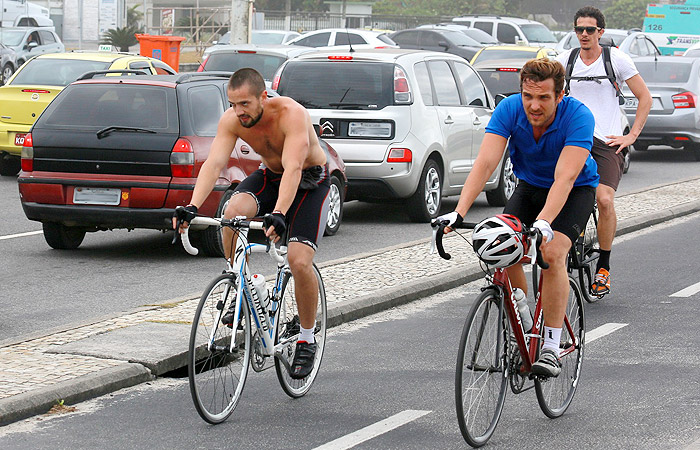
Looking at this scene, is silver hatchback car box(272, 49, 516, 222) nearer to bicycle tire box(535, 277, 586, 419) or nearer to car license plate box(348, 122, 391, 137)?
car license plate box(348, 122, 391, 137)

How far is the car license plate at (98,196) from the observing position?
10.9 m

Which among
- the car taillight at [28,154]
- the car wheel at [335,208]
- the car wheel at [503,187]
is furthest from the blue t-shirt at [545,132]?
the car wheel at [503,187]

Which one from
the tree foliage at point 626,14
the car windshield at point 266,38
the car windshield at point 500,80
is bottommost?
the tree foliage at point 626,14

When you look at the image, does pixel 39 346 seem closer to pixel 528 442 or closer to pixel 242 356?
pixel 242 356

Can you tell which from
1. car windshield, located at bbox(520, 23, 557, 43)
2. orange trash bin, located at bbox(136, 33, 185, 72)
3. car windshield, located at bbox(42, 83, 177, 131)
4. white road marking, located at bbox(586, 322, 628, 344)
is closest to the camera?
white road marking, located at bbox(586, 322, 628, 344)

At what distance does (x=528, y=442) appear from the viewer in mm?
5875

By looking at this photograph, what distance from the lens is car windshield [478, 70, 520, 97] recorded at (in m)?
21.4

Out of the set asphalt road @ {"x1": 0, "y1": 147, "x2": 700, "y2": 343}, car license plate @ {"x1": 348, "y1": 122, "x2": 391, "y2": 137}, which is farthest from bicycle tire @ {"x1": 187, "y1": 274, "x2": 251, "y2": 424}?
car license plate @ {"x1": 348, "y1": 122, "x2": 391, "y2": 137}

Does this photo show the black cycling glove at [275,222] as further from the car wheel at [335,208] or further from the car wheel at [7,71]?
the car wheel at [7,71]

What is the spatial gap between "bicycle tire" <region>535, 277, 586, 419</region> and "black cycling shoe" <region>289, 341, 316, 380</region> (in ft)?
3.97

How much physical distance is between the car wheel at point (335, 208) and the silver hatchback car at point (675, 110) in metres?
9.89

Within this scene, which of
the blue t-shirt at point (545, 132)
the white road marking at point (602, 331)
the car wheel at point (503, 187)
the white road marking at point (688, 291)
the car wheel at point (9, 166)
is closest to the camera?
the blue t-shirt at point (545, 132)

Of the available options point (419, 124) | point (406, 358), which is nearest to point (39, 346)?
point (406, 358)

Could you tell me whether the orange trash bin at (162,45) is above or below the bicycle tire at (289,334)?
below
